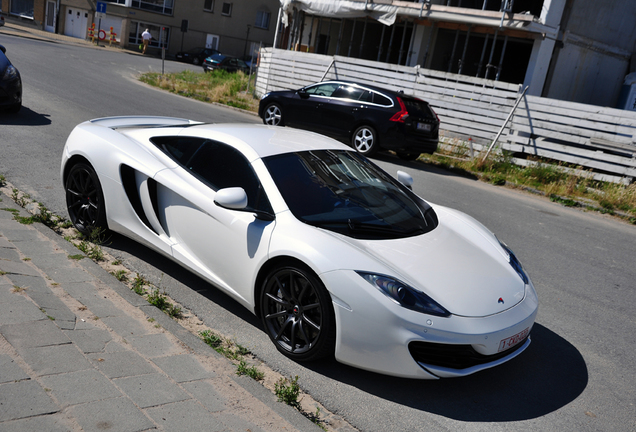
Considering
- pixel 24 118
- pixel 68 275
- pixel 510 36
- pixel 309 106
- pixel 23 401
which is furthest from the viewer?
pixel 510 36

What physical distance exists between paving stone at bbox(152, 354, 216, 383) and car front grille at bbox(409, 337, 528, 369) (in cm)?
124

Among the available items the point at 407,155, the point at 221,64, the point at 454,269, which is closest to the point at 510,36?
the point at 407,155

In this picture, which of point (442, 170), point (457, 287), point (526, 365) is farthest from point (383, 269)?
point (442, 170)

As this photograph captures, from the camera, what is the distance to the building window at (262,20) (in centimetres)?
5444

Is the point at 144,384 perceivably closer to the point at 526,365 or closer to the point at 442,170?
the point at 526,365

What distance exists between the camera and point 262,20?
54.8 metres

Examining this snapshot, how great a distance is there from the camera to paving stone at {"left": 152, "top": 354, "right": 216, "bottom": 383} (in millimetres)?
3273

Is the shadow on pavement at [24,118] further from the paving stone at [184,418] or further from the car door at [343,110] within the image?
the paving stone at [184,418]

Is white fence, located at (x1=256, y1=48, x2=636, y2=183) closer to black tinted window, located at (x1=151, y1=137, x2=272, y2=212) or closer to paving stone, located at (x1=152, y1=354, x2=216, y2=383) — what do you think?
black tinted window, located at (x1=151, y1=137, x2=272, y2=212)

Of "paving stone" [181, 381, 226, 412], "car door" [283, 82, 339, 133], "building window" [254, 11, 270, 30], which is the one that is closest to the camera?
"paving stone" [181, 381, 226, 412]

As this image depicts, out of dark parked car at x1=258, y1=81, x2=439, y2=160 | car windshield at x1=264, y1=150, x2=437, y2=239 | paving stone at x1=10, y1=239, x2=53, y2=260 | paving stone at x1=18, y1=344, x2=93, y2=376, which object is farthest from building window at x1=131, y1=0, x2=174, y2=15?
paving stone at x1=18, y1=344, x2=93, y2=376

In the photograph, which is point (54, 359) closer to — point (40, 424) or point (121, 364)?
point (121, 364)

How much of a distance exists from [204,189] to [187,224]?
1.03 ft

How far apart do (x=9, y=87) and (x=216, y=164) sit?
26.4 feet
